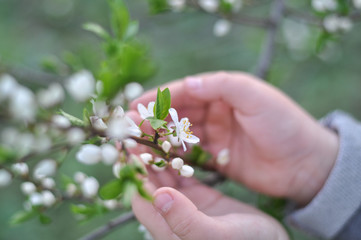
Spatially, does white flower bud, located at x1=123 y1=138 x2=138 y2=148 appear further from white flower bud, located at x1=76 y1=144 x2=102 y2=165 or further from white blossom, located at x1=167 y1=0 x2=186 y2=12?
white blossom, located at x1=167 y1=0 x2=186 y2=12

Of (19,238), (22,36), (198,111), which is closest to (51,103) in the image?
(198,111)

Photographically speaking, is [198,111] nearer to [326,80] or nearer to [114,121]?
[114,121]

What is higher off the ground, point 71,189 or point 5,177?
point 5,177

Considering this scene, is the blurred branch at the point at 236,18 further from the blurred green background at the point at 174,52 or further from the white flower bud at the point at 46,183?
the white flower bud at the point at 46,183

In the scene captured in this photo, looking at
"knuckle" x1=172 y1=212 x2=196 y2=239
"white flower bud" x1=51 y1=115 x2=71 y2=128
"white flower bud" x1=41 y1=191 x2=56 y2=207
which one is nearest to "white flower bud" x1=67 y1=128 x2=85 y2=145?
"white flower bud" x1=51 y1=115 x2=71 y2=128

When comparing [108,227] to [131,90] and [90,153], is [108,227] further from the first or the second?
[131,90]

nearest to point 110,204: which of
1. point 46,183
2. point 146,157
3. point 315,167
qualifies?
point 46,183
